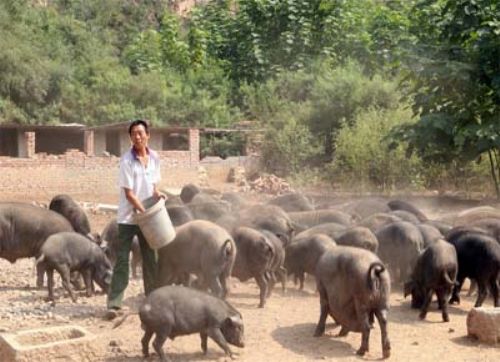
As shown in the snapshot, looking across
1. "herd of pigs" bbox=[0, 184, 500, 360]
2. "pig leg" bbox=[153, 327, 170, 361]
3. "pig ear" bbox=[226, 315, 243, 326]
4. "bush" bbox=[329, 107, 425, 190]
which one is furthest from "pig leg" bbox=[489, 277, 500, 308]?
"bush" bbox=[329, 107, 425, 190]

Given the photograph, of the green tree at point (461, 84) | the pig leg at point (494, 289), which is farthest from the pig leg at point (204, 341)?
the green tree at point (461, 84)

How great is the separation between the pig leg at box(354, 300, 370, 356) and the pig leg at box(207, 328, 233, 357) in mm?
1244

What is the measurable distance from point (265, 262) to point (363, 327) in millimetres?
2384

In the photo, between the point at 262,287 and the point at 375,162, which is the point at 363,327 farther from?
the point at 375,162

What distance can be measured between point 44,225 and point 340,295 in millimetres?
4740

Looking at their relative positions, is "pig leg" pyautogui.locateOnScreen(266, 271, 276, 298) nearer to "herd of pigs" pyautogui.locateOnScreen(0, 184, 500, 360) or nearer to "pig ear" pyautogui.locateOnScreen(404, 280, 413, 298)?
"herd of pigs" pyautogui.locateOnScreen(0, 184, 500, 360)

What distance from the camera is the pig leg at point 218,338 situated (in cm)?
694

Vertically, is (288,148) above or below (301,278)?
above

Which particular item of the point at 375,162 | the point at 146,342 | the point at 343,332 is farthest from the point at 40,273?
the point at 375,162

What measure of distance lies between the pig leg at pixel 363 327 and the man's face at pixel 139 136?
2.65 metres

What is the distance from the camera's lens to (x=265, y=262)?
9.54 meters

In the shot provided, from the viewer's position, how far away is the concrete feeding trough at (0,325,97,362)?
6223 mm

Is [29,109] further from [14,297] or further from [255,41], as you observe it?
[14,297]

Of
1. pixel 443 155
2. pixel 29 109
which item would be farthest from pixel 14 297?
pixel 29 109
